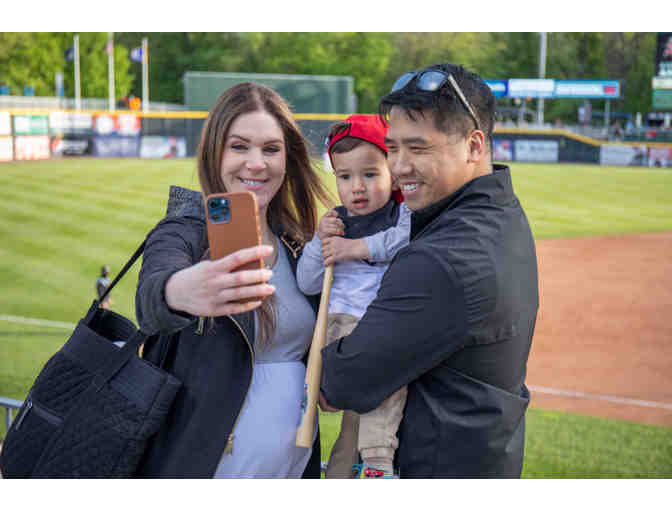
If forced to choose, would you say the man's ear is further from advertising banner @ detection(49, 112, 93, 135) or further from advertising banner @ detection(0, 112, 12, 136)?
advertising banner @ detection(49, 112, 93, 135)

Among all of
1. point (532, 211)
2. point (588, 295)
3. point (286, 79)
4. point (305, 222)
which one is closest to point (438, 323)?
point (305, 222)

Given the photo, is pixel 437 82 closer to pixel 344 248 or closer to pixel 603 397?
pixel 344 248

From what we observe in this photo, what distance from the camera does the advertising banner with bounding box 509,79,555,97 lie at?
3027 cm

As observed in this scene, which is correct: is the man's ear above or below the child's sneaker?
above

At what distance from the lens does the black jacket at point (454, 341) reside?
147 centimetres

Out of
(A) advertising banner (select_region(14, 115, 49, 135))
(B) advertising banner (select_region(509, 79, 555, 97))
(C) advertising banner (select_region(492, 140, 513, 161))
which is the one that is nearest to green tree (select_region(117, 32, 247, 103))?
(A) advertising banner (select_region(14, 115, 49, 135))

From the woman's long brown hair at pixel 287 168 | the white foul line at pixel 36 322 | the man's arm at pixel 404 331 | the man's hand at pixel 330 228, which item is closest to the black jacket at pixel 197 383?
the woman's long brown hair at pixel 287 168

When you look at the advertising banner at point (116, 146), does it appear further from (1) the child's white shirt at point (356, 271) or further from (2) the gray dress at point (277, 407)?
(2) the gray dress at point (277, 407)

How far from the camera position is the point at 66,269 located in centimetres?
1312

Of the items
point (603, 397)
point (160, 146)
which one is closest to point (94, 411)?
point (603, 397)

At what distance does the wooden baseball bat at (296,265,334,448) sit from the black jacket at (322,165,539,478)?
0.95ft

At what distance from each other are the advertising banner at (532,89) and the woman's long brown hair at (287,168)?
29.6m

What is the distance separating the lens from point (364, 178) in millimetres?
2406
